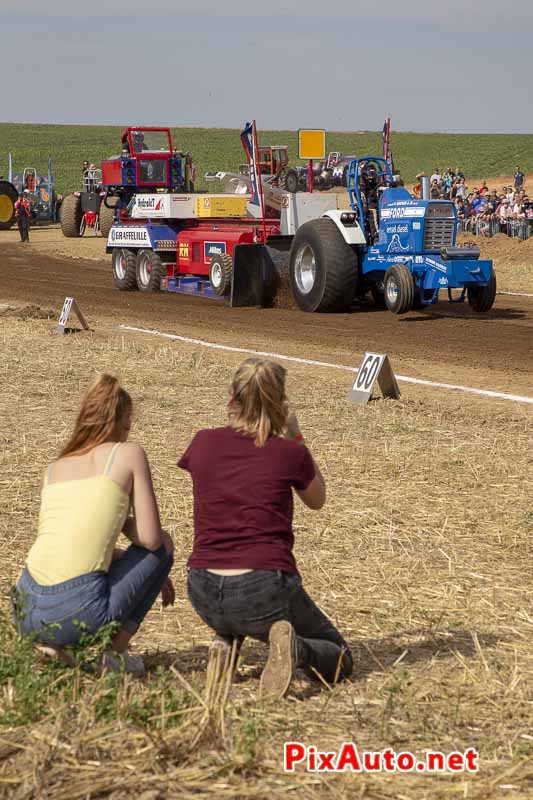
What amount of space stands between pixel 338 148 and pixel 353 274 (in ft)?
243

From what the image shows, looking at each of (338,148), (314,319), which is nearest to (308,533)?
(314,319)

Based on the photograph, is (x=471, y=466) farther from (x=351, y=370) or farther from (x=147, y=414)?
(x=351, y=370)

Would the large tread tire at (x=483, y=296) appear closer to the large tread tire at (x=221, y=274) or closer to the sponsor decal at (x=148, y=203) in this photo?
the large tread tire at (x=221, y=274)

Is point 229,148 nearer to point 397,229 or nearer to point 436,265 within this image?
point 397,229

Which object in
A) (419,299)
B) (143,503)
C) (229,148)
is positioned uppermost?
(229,148)

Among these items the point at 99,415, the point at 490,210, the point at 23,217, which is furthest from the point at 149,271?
the point at 99,415

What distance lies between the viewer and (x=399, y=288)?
51.3 ft

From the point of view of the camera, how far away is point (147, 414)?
368 inches

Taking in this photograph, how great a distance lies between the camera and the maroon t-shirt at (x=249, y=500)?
4.13 meters

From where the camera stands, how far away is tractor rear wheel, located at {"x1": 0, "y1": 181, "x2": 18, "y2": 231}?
121 feet

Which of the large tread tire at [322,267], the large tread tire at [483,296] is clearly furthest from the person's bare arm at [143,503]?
the large tread tire at [483,296]

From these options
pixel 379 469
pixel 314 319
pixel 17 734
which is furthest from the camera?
pixel 314 319

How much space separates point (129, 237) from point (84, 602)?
16790mm

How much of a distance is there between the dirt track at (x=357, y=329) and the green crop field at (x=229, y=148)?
146 feet
